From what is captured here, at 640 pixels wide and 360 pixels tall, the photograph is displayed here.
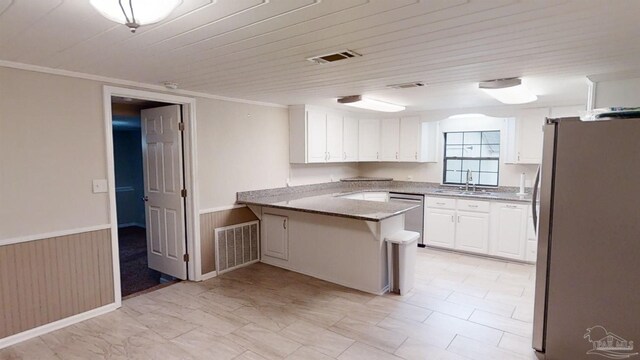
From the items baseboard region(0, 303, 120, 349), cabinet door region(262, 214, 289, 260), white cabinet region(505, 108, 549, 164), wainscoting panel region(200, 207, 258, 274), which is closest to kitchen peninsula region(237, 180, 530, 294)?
cabinet door region(262, 214, 289, 260)

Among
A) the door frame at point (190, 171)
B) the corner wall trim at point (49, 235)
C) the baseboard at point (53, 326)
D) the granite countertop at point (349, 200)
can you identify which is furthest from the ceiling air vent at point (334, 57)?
the baseboard at point (53, 326)

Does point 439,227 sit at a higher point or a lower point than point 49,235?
lower

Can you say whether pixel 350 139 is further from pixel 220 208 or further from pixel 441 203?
pixel 220 208

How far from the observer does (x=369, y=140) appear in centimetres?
613

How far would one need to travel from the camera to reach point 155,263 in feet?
14.5

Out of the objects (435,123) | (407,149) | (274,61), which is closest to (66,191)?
(274,61)

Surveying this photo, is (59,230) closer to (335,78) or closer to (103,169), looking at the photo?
(103,169)

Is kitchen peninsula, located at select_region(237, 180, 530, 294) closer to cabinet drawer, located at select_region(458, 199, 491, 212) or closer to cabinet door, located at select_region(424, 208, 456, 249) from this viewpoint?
cabinet drawer, located at select_region(458, 199, 491, 212)

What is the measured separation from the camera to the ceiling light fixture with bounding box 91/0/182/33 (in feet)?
4.44

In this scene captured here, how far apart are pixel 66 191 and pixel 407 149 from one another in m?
4.77

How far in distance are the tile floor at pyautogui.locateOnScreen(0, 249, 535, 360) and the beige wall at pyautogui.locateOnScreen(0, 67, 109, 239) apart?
38.8 inches

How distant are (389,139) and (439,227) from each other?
1.77 m

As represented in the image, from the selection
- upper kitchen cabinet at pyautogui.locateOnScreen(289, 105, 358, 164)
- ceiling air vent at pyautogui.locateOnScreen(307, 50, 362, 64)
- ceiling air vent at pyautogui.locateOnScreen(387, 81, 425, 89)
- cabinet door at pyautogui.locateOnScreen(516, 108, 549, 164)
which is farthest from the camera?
upper kitchen cabinet at pyautogui.locateOnScreen(289, 105, 358, 164)

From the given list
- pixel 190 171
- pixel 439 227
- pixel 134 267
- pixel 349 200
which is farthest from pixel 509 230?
pixel 134 267
